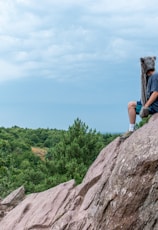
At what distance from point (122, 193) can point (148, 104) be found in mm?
2244

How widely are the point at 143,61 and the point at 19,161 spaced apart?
47702mm

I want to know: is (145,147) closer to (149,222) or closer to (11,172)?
(149,222)

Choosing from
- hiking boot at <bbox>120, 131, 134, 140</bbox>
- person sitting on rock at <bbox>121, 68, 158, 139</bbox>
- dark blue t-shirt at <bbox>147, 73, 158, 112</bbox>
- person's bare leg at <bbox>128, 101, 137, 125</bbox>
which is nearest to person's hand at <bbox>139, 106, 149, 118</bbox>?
person sitting on rock at <bbox>121, 68, 158, 139</bbox>

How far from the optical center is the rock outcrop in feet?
30.9

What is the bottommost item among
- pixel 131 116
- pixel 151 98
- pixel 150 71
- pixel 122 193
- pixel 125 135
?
pixel 122 193

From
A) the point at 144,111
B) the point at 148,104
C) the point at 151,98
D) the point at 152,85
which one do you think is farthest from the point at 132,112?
the point at 152,85

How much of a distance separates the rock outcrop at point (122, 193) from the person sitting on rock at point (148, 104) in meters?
0.23

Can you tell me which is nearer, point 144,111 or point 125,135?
point 144,111

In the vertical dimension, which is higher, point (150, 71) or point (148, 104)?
point (150, 71)

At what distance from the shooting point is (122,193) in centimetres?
962

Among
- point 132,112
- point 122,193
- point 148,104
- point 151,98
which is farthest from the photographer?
point 132,112

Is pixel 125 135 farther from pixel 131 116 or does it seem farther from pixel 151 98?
pixel 151 98

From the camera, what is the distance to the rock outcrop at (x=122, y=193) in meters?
9.42

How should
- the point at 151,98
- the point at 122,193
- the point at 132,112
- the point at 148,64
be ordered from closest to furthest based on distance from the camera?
the point at 122,193
the point at 151,98
the point at 148,64
the point at 132,112
